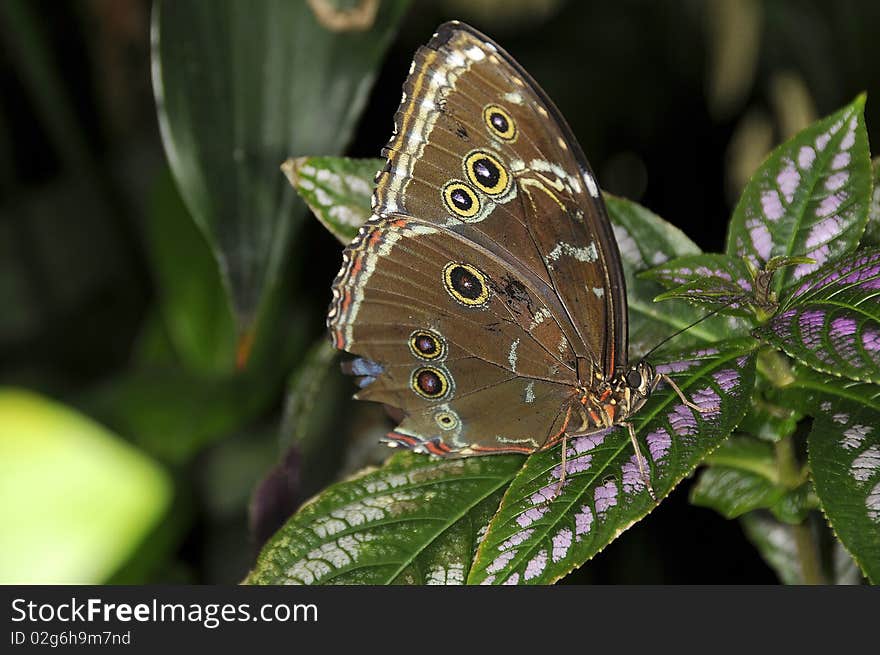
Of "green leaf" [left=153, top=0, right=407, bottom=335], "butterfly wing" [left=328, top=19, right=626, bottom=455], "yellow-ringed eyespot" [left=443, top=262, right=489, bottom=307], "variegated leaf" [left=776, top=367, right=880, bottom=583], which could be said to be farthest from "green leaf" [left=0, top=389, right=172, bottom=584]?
"variegated leaf" [left=776, top=367, right=880, bottom=583]

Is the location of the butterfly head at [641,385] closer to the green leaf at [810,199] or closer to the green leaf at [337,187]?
the green leaf at [810,199]

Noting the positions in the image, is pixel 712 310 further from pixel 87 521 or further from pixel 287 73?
pixel 87 521

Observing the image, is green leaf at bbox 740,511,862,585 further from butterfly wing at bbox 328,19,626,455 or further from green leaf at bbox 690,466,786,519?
butterfly wing at bbox 328,19,626,455

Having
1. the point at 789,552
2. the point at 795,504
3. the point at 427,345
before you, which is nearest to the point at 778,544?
the point at 789,552

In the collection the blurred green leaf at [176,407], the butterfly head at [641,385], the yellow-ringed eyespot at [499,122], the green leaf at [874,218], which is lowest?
the butterfly head at [641,385]

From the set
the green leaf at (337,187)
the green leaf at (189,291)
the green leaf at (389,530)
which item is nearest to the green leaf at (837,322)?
the green leaf at (389,530)
